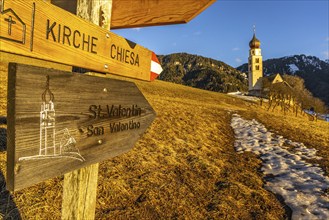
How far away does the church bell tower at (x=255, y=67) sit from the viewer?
7894cm

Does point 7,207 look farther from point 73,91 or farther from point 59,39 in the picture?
point 59,39

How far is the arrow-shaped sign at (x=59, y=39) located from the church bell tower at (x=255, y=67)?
79.0 meters

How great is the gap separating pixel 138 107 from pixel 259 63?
3628 inches

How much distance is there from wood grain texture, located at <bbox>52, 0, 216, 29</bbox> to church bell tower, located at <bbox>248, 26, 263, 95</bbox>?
7852 cm

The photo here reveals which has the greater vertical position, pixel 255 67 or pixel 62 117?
pixel 255 67

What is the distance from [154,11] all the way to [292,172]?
6169 mm

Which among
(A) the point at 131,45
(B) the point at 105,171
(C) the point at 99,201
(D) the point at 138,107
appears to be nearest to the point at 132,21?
(A) the point at 131,45

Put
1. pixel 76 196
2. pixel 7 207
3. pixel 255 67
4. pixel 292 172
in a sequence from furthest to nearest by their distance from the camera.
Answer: pixel 255 67, pixel 292 172, pixel 7 207, pixel 76 196

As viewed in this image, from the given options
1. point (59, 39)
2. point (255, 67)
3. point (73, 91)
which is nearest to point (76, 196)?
point (73, 91)

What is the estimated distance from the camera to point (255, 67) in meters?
85.3

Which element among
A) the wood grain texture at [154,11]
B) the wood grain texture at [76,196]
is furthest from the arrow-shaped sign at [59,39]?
the wood grain texture at [76,196]

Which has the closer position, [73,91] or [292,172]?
[73,91]

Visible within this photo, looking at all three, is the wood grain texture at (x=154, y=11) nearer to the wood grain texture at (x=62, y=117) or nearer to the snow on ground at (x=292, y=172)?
the wood grain texture at (x=62, y=117)

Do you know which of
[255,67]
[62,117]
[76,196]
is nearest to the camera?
[62,117]
